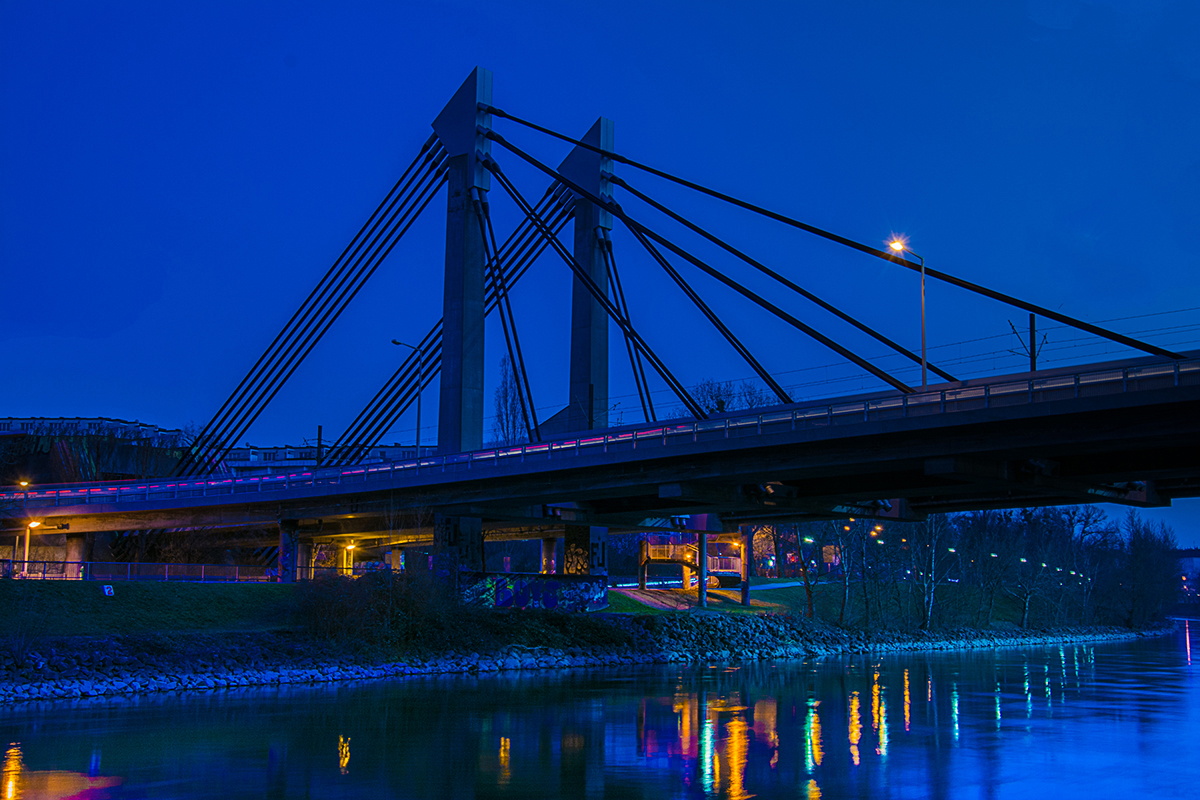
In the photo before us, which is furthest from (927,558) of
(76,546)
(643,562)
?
(76,546)

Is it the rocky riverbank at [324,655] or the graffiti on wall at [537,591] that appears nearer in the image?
the rocky riverbank at [324,655]

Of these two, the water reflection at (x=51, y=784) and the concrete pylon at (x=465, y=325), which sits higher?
the concrete pylon at (x=465, y=325)

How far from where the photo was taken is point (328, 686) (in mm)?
36312

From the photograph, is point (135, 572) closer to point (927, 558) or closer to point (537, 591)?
point (537, 591)

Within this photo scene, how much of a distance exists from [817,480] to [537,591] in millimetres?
17598

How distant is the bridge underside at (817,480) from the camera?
1359 inches

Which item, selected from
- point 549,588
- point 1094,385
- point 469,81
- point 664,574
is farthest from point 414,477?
point 664,574

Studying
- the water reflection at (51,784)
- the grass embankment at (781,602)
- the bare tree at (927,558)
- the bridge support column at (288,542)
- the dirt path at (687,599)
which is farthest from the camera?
the bare tree at (927,558)

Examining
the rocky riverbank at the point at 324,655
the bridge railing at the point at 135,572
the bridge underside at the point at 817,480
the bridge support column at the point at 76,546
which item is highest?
the bridge underside at the point at 817,480

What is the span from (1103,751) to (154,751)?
18844mm

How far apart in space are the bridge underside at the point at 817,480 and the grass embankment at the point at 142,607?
36.1ft

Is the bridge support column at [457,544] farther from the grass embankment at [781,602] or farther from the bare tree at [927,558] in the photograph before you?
the bare tree at [927,558]

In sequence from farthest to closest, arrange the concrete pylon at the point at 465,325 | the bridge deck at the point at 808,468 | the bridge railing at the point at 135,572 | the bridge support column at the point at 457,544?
the concrete pylon at the point at 465,325 → the bridge support column at the point at 457,544 → the bridge railing at the point at 135,572 → the bridge deck at the point at 808,468

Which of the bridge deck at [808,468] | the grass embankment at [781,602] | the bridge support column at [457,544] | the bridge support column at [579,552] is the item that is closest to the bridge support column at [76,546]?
the bridge deck at [808,468]
